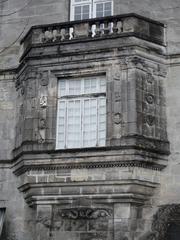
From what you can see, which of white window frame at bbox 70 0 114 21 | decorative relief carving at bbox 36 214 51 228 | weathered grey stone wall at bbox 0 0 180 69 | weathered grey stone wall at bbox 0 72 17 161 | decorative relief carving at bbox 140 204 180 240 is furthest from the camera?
white window frame at bbox 70 0 114 21

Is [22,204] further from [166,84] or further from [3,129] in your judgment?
[166,84]

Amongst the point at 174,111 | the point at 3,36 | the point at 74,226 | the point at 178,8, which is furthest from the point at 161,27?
the point at 74,226

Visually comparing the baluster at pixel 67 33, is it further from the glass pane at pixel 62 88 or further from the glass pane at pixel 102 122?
the glass pane at pixel 102 122

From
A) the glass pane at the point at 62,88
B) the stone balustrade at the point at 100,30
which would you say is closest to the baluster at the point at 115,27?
the stone balustrade at the point at 100,30

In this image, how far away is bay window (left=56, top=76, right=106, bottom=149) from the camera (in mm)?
14602

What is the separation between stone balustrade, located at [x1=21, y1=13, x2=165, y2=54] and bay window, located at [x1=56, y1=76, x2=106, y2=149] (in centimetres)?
129

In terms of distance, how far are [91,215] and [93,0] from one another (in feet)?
22.9

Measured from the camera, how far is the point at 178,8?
1566 centimetres

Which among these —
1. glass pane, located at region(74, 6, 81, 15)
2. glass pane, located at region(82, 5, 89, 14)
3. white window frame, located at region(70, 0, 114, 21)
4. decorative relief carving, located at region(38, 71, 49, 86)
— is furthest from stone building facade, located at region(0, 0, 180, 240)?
glass pane, located at region(74, 6, 81, 15)

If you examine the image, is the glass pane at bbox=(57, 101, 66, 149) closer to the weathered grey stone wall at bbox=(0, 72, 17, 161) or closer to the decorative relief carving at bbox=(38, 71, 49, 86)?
the decorative relief carving at bbox=(38, 71, 49, 86)

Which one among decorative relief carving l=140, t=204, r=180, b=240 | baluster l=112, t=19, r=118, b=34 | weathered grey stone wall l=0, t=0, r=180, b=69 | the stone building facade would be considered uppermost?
weathered grey stone wall l=0, t=0, r=180, b=69

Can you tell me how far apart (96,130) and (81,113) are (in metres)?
0.71

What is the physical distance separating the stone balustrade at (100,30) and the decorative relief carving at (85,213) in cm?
484

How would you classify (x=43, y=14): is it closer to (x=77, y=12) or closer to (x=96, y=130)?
(x=77, y=12)
